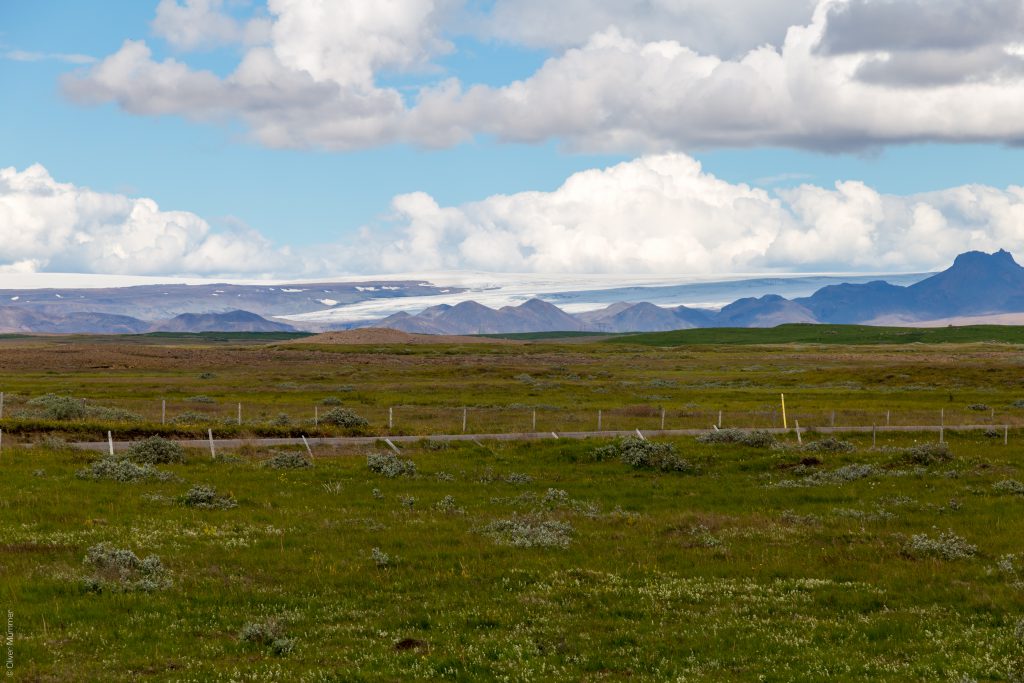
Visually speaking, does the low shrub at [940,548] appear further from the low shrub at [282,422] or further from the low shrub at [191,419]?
the low shrub at [191,419]

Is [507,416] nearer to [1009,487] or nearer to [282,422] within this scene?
[282,422]

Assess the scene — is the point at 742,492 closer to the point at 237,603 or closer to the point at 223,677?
the point at 237,603

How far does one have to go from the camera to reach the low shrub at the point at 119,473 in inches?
1432

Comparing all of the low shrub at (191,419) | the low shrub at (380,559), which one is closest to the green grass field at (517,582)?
the low shrub at (380,559)

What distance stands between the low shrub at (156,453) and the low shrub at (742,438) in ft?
90.0

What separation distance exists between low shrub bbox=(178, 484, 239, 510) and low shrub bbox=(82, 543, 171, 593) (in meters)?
8.32

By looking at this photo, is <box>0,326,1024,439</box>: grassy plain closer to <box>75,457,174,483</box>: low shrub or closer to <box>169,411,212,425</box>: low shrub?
<box>169,411,212,425</box>: low shrub

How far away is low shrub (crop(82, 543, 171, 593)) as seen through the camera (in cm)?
1978

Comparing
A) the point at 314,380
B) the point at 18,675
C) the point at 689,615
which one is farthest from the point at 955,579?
the point at 314,380

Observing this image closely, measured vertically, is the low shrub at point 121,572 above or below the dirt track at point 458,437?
above

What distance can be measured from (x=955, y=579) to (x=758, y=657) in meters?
8.29

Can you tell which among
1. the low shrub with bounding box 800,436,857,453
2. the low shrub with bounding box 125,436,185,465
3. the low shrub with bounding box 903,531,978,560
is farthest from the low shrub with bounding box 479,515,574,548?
the low shrub with bounding box 800,436,857,453

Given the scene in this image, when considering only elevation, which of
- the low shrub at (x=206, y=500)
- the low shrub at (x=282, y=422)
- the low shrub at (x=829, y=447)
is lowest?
the low shrub at (x=282, y=422)

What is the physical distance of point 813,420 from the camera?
73562 mm
